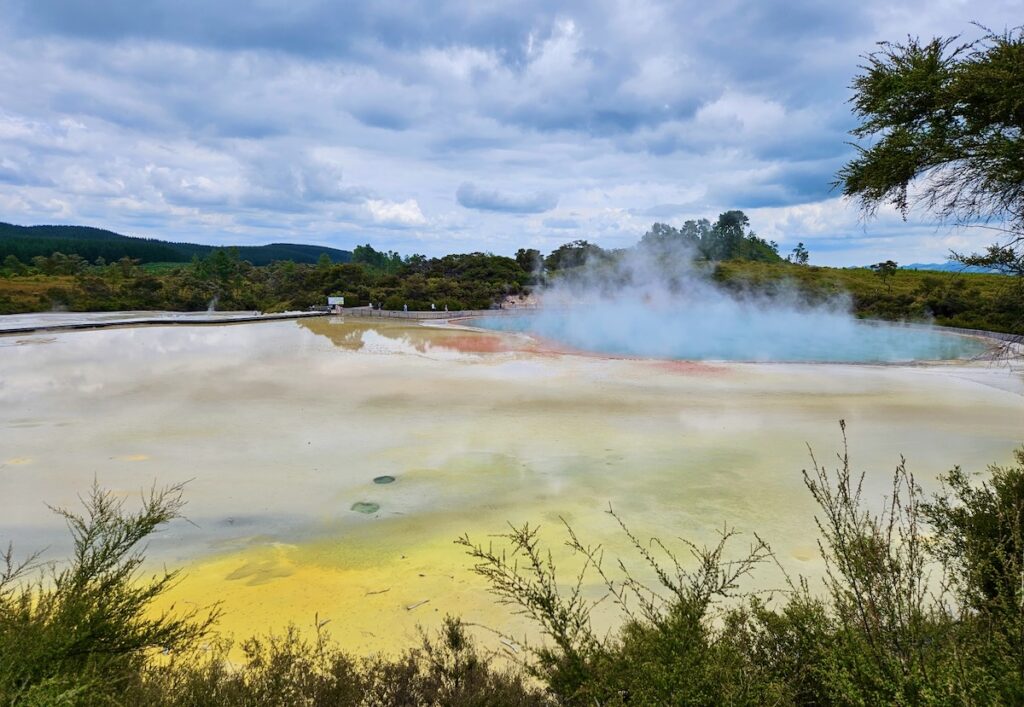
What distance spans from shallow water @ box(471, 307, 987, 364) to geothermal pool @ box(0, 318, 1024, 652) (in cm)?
466

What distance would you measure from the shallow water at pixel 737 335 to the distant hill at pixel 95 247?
62369mm

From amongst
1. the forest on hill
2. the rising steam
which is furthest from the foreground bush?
the forest on hill

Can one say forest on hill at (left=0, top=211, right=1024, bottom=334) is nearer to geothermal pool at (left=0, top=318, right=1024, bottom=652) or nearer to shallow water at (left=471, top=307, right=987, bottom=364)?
shallow water at (left=471, top=307, right=987, bottom=364)

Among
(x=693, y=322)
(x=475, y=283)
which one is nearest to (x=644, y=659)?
(x=693, y=322)

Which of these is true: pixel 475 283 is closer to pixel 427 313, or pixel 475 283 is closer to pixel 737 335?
pixel 427 313

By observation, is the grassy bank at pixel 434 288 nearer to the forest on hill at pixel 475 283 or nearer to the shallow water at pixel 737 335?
the forest on hill at pixel 475 283

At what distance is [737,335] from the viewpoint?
87.2 feet

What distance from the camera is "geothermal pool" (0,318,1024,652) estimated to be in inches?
196

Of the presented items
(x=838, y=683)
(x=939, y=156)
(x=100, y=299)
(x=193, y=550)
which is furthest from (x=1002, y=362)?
(x=100, y=299)

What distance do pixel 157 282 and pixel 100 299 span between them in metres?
4.71

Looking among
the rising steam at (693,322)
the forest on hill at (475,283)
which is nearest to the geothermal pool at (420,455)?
the rising steam at (693,322)

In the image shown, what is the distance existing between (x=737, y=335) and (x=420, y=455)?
73.0 ft

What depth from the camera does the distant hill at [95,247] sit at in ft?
250

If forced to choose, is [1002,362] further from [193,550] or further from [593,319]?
[193,550]
